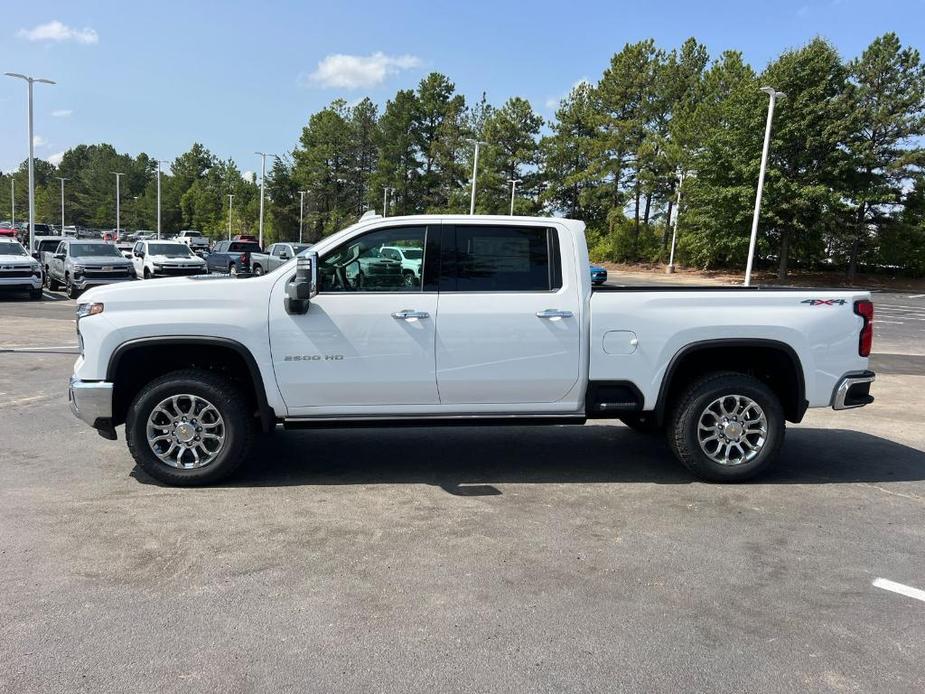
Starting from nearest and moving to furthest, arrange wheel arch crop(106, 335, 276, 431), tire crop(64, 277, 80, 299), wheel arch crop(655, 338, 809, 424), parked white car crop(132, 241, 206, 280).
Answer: wheel arch crop(106, 335, 276, 431)
wheel arch crop(655, 338, 809, 424)
tire crop(64, 277, 80, 299)
parked white car crop(132, 241, 206, 280)

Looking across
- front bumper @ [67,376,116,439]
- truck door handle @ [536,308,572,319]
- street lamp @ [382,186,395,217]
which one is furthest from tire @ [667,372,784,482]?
street lamp @ [382,186,395,217]

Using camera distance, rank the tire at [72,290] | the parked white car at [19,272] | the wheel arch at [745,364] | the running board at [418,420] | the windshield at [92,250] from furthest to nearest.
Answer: the windshield at [92,250], the tire at [72,290], the parked white car at [19,272], the wheel arch at [745,364], the running board at [418,420]

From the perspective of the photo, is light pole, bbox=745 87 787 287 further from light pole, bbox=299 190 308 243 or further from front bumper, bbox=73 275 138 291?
light pole, bbox=299 190 308 243

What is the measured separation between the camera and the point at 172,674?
2.94m

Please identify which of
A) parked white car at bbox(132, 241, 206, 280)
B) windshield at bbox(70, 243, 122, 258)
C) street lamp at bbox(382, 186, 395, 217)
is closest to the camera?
windshield at bbox(70, 243, 122, 258)

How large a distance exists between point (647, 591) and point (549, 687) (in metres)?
1.05

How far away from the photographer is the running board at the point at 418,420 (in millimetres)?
5238

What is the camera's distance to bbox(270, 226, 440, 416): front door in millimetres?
5062

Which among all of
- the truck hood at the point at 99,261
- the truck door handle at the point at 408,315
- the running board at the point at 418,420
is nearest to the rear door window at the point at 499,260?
the truck door handle at the point at 408,315

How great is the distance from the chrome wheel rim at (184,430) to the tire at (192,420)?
13mm

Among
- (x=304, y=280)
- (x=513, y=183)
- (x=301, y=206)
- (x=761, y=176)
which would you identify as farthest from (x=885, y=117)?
(x=301, y=206)

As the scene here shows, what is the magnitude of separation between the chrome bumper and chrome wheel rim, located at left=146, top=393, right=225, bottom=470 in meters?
4.54

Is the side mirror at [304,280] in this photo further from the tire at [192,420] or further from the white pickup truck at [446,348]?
the tire at [192,420]

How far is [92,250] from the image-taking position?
859 inches
